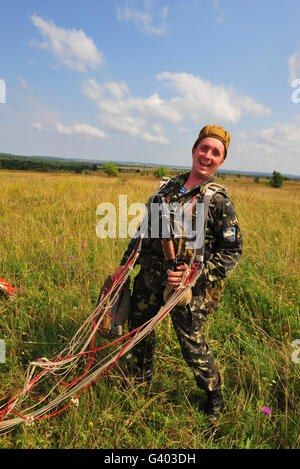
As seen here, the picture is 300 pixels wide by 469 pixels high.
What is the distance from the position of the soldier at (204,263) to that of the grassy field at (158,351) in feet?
0.86

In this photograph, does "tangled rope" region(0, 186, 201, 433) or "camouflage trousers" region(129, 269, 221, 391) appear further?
"camouflage trousers" region(129, 269, 221, 391)

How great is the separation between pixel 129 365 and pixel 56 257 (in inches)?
73.0

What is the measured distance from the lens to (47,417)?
5.34ft

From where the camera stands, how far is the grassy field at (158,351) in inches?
63.2

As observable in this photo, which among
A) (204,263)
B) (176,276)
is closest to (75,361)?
(176,276)

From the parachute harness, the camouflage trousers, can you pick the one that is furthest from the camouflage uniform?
the parachute harness

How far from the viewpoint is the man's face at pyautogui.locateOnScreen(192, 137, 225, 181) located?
1.62 meters

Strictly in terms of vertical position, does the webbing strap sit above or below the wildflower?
above

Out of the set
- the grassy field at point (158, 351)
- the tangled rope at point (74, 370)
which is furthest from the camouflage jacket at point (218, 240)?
the grassy field at point (158, 351)

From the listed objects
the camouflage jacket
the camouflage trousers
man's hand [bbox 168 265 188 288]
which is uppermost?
the camouflage jacket

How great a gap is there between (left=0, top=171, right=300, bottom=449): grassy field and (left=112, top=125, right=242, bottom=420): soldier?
26cm

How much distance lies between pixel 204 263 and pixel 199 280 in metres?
0.12

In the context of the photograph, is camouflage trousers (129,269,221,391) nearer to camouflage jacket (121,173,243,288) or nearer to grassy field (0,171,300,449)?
camouflage jacket (121,173,243,288)

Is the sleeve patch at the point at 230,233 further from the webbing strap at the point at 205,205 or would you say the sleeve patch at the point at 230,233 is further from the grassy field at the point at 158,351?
the grassy field at the point at 158,351
